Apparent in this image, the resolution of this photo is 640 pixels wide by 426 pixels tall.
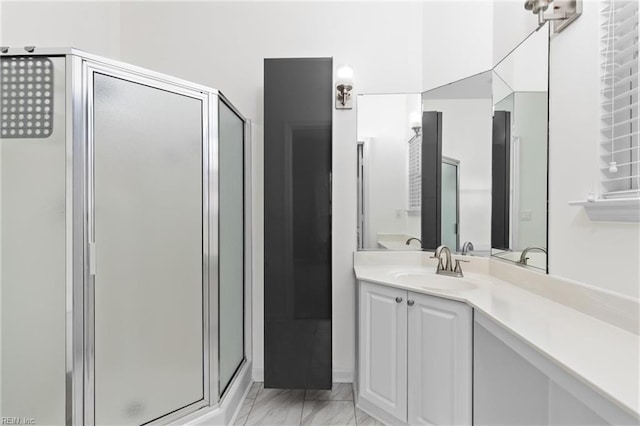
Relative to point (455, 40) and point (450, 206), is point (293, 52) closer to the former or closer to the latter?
point (455, 40)

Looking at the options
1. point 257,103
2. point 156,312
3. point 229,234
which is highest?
point 257,103

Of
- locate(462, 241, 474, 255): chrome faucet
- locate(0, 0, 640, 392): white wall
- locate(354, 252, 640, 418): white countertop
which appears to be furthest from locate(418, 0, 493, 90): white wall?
locate(354, 252, 640, 418): white countertop

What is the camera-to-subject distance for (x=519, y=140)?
5.51 ft

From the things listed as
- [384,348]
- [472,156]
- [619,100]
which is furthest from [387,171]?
[619,100]

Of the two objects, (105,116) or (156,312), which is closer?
(105,116)

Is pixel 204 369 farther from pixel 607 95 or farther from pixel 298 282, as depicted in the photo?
pixel 607 95

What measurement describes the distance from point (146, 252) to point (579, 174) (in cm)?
191

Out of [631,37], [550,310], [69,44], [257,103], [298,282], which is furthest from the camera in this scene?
[257,103]

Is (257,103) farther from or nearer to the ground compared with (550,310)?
farther from the ground

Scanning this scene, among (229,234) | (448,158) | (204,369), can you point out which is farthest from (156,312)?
(448,158)

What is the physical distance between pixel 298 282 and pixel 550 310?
53.4 inches

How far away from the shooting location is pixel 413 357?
1.62 m

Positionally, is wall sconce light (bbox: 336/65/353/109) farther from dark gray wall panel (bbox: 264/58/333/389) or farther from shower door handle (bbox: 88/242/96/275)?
shower door handle (bbox: 88/242/96/275)

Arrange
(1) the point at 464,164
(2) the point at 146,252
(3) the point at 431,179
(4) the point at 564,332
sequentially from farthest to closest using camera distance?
(3) the point at 431,179
(1) the point at 464,164
(2) the point at 146,252
(4) the point at 564,332
